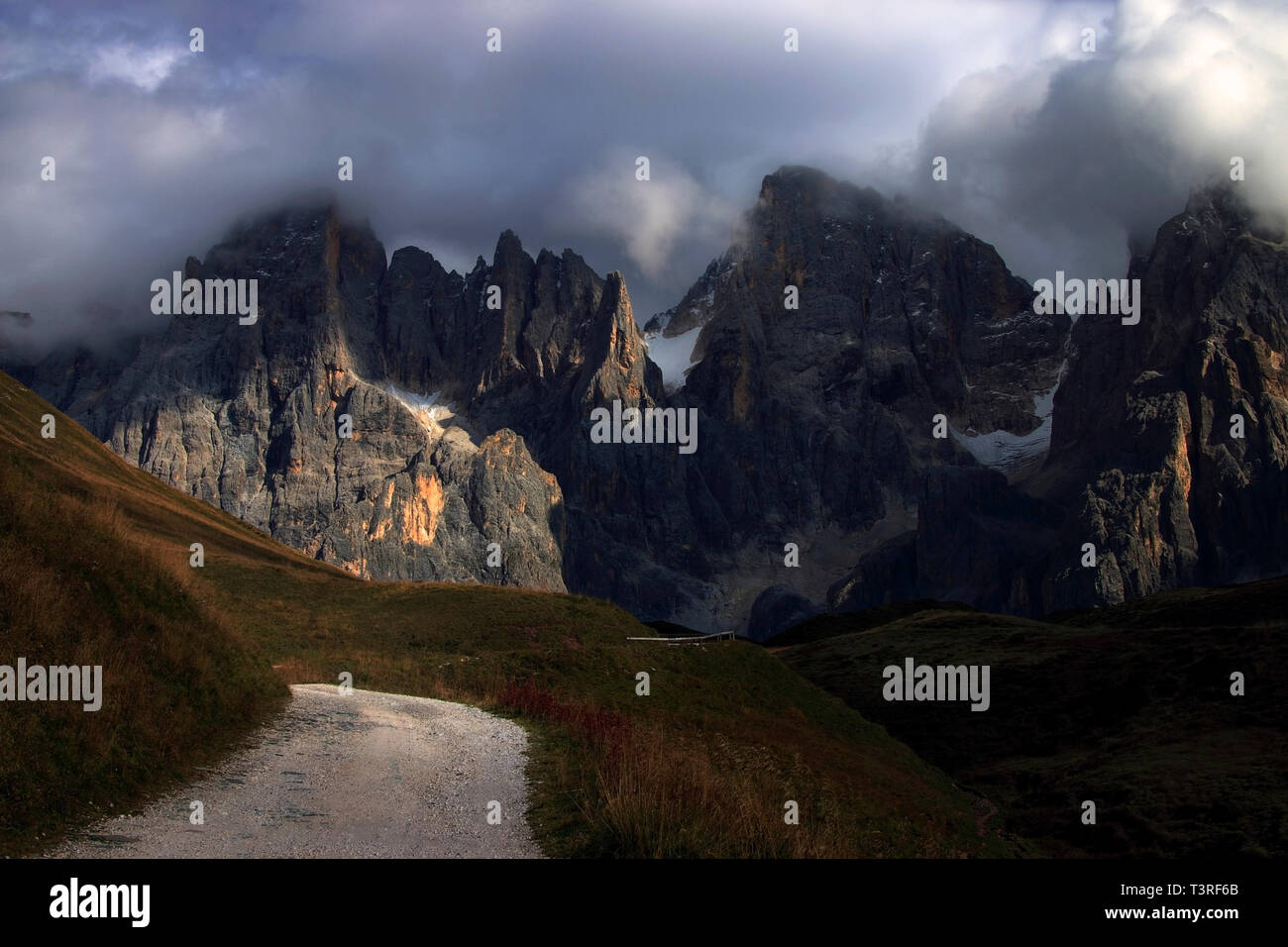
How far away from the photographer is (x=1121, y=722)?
5384cm

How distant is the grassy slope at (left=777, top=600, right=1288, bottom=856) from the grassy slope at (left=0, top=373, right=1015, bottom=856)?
5069 millimetres

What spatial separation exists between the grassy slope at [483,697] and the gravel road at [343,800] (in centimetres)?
56

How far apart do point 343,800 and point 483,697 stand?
607 inches

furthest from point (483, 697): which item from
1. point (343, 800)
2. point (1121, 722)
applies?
point (1121, 722)

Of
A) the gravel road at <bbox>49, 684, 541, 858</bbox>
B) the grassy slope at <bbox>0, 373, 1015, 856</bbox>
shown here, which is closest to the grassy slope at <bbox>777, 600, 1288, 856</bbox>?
the grassy slope at <bbox>0, 373, 1015, 856</bbox>

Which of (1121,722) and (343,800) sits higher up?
(343,800)

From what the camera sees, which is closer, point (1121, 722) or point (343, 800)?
point (343, 800)

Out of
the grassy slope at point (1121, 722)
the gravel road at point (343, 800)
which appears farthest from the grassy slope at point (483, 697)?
the grassy slope at point (1121, 722)

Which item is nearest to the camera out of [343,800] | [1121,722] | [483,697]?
[343,800]

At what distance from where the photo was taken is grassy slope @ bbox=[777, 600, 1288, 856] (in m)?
36.0

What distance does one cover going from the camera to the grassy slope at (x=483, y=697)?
12586 mm

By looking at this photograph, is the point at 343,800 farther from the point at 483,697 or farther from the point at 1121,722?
the point at 1121,722
